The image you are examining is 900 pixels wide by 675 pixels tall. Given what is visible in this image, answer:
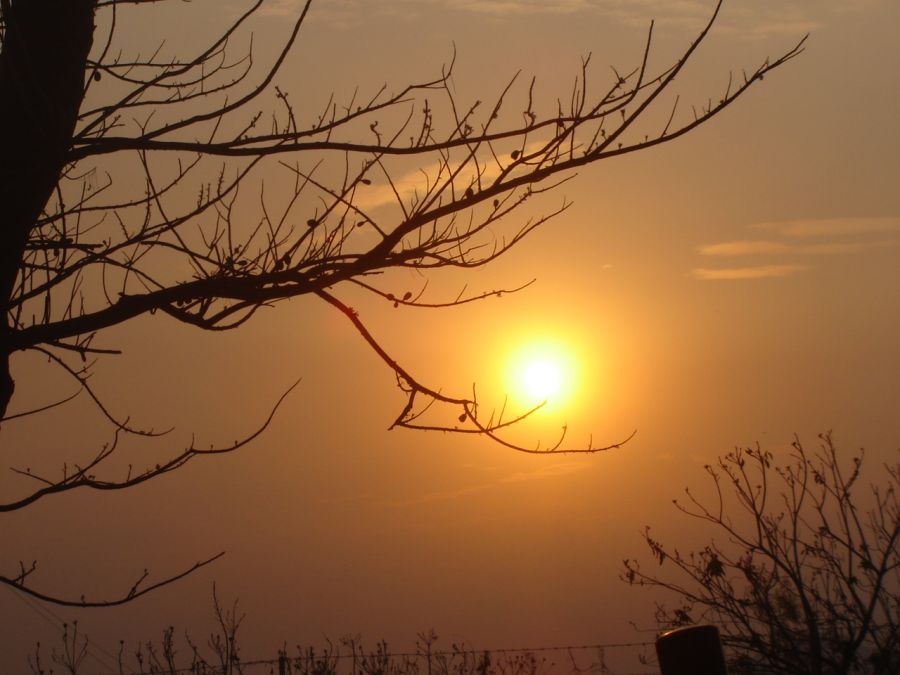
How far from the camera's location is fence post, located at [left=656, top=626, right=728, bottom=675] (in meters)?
2.53

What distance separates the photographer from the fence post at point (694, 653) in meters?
2.53

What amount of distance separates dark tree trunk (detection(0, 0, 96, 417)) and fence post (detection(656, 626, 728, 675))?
2.65 meters

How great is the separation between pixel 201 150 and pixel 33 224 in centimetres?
71

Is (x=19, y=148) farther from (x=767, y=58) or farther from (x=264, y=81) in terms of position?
(x=767, y=58)

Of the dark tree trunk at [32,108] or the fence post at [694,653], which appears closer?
the fence post at [694,653]

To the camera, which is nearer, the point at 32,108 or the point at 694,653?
the point at 694,653

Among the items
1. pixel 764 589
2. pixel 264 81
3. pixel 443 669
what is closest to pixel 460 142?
pixel 264 81

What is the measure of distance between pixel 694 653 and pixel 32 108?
119 inches

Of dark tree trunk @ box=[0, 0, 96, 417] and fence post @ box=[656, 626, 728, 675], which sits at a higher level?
dark tree trunk @ box=[0, 0, 96, 417]

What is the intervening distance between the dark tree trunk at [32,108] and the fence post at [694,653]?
2649 mm

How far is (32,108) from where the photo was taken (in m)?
3.93

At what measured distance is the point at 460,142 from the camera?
4.17m

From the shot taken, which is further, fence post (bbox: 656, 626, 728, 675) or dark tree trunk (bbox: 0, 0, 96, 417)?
dark tree trunk (bbox: 0, 0, 96, 417)

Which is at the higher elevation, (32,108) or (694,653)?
(32,108)
